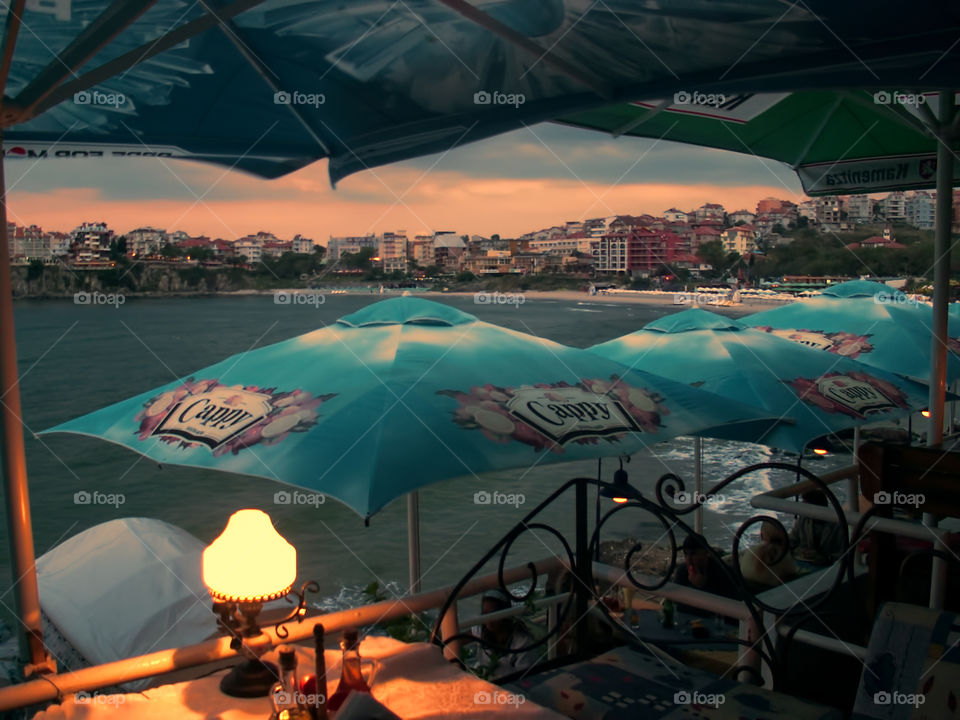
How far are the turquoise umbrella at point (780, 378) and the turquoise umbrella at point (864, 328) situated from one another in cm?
135

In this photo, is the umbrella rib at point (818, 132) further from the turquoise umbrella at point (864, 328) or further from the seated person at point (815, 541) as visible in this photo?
the seated person at point (815, 541)

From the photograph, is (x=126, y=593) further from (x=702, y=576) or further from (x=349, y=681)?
(x=349, y=681)

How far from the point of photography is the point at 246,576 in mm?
1832

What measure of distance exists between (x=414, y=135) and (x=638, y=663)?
1.90 m

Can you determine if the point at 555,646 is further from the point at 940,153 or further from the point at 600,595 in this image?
the point at 940,153

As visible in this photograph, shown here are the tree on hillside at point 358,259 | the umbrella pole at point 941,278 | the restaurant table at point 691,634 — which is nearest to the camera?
the restaurant table at point 691,634

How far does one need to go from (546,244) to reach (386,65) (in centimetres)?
2347

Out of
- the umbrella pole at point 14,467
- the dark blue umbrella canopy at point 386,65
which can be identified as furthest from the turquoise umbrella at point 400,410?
the dark blue umbrella canopy at point 386,65

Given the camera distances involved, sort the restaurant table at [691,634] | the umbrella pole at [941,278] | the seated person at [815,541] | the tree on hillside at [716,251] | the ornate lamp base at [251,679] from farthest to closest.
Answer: the tree on hillside at [716,251] → the seated person at [815,541] → the umbrella pole at [941,278] → the restaurant table at [691,634] → the ornate lamp base at [251,679]

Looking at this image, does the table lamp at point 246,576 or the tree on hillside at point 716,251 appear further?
the tree on hillside at point 716,251

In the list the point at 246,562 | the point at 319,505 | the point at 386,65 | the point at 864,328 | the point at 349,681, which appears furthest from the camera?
the point at 319,505

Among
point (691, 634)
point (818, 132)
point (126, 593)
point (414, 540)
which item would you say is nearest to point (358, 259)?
point (414, 540)

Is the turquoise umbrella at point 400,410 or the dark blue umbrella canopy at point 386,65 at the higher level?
the dark blue umbrella canopy at point 386,65

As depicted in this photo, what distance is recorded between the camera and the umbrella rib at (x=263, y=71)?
254 centimetres
